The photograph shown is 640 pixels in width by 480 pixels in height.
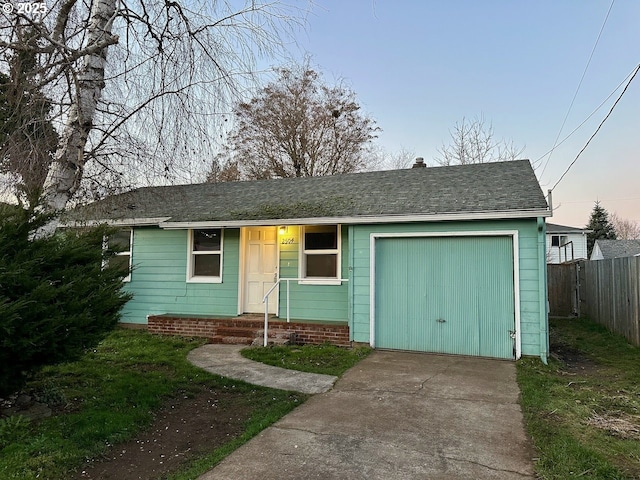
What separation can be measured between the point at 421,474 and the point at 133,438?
8.63 ft

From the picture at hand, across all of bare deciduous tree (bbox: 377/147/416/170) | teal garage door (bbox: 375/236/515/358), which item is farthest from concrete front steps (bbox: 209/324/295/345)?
bare deciduous tree (bbox: 377/147/416/170)

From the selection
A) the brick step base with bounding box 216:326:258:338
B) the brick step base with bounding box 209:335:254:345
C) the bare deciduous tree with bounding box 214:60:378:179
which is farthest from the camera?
the bare deciduous tree with bounding box 214:60:378:179

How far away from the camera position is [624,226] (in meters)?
44.8

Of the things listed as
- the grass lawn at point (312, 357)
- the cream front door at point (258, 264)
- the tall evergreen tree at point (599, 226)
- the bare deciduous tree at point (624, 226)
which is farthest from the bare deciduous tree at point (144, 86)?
the bare deciduous tree at point (624, 226)

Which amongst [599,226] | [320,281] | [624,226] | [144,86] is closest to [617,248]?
[599,226]

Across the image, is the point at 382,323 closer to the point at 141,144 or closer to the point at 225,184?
the point at 141,144

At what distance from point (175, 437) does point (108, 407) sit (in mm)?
1040

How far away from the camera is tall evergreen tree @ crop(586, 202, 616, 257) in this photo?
A: 127 ft

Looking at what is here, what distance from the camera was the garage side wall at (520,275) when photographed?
652 centimetres

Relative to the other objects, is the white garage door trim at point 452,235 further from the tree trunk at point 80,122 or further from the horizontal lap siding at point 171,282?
the tree trunk at point 80,122

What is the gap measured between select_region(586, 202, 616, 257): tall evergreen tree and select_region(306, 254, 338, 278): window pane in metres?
38.9

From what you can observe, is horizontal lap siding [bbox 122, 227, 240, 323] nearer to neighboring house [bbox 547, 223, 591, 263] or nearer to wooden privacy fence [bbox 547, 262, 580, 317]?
wooden privacy fence [bbox 547, 262, 580, 317]

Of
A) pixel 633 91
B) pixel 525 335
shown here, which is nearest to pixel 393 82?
pixel 633 91

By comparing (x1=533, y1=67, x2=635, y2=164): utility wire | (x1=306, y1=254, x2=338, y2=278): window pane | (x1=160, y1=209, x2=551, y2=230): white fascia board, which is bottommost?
(x1=306, y1=254, x2=338, y2=278): window pane
